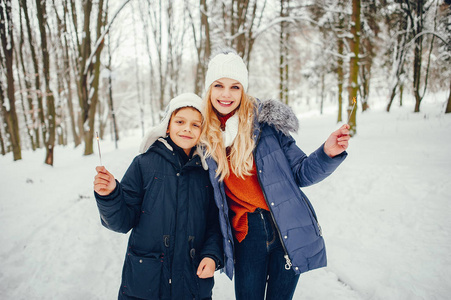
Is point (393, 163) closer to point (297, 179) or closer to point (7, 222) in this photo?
point (297, 179)

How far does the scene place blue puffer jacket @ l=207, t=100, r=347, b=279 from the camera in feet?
5.05

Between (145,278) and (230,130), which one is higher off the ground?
(230,130)

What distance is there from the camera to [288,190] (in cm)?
157

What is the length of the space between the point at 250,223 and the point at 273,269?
378 millimetres

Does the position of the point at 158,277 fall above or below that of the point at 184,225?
below

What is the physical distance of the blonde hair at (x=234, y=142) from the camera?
164cm

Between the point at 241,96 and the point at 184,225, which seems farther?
the point at 241,96

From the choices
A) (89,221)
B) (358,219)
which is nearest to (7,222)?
(89,221)

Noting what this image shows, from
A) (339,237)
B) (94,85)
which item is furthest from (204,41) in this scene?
(339,237)

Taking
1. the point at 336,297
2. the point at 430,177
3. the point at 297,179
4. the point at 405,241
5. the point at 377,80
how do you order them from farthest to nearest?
the point at 377,80 < the point at 430,177 < the point at 405,241 < the point at 336,297 < the point at 297,179

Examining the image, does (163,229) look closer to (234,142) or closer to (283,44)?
(234,142)

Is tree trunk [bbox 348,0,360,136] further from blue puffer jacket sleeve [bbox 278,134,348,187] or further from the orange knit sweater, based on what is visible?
the orange knit sweater

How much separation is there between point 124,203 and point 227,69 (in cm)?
120

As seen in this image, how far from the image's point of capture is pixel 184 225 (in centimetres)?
156
